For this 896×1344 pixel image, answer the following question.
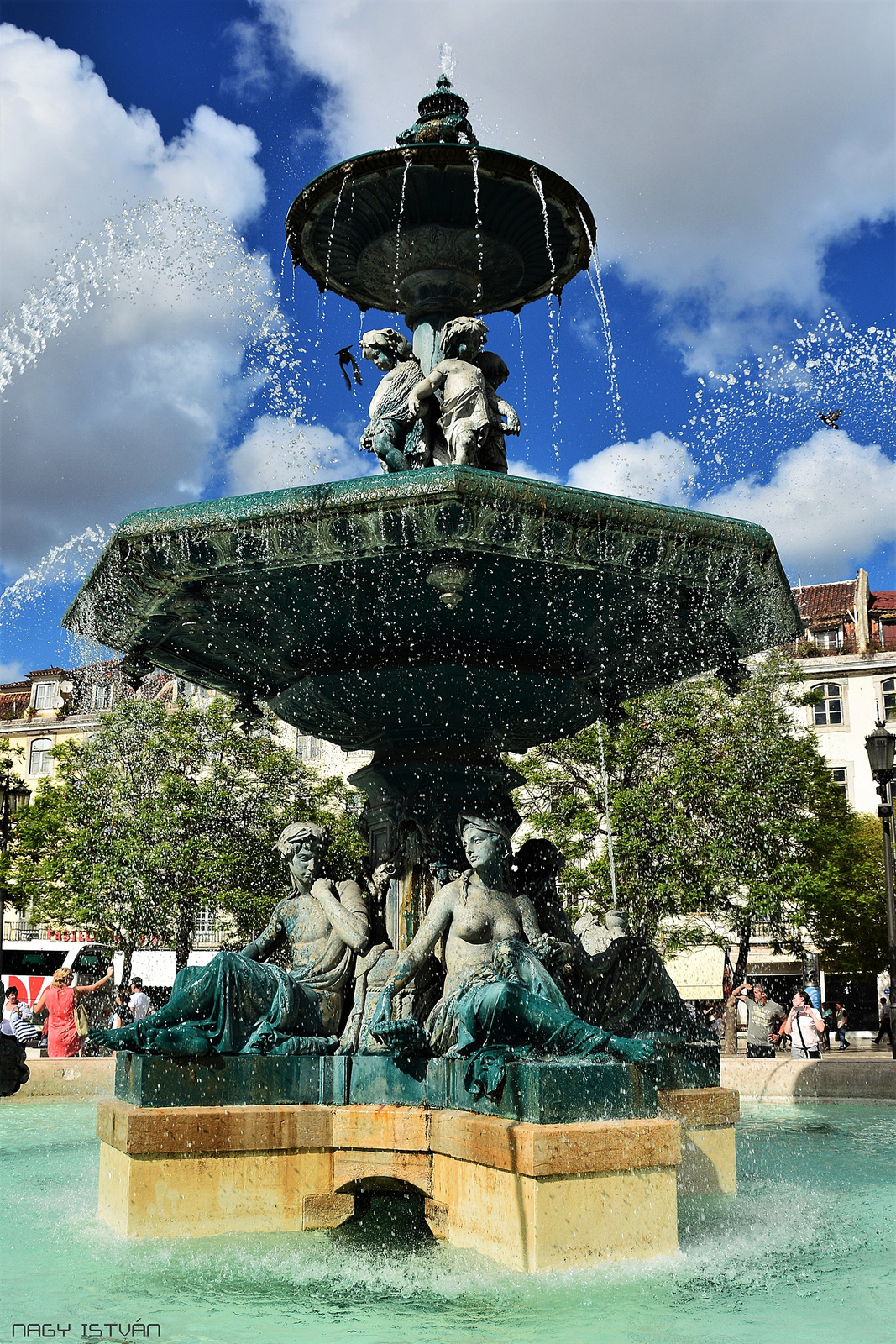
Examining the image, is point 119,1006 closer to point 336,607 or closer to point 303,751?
point 336,607

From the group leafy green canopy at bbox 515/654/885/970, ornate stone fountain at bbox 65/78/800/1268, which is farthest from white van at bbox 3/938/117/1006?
ornate stone fountain at bbox 65/78/800/1268

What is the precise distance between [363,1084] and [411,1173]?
50 cm

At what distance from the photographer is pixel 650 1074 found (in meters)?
5.04

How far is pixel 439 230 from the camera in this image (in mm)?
7227

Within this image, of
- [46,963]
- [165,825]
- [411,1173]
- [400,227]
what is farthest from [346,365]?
[46,963]

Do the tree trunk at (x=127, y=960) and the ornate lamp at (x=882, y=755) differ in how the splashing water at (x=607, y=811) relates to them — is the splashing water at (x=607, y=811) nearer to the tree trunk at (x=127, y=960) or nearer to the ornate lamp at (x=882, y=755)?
the ornate lamp at (x=882, y=755)

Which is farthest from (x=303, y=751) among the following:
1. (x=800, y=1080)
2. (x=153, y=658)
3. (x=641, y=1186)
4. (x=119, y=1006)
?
(x=641, y=1186)

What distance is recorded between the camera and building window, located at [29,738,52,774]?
54.1m

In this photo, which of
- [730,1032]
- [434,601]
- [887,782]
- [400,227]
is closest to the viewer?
→ [434,601]

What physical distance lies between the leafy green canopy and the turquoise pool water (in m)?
19.2

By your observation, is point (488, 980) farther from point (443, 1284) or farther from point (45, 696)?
point (45, 696)

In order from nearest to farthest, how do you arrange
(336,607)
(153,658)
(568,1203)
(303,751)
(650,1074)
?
(568,1203) → (650,1074) → (336,607) → (153,658) → (303,751)

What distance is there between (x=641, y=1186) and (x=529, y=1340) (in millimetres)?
980

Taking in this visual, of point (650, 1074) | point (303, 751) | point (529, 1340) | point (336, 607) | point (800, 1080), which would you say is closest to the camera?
point (529, 1340)
